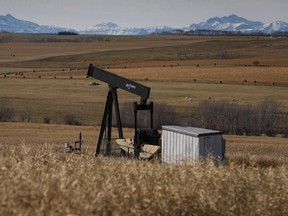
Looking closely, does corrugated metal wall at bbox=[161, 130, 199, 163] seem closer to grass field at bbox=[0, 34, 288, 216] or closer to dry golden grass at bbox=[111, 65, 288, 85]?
grass field at bbox=[0, 34, 288, 216]

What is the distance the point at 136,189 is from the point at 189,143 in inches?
509

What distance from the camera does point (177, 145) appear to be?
2020 cm

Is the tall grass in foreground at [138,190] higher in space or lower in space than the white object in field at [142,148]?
higher

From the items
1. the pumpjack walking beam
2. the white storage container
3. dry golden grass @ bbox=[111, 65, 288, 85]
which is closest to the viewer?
the white storage container

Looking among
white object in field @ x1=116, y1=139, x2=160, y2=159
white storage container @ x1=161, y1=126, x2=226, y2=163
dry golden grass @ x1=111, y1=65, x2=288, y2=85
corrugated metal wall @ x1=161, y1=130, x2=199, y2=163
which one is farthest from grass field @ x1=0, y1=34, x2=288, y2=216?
white object in field @ x1=116, y1=139, x2=160, y2=159

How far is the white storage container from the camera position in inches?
750

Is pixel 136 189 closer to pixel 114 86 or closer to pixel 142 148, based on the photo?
pixel 142 148

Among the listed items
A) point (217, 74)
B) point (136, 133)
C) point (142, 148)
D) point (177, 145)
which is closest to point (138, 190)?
point (177, 145)

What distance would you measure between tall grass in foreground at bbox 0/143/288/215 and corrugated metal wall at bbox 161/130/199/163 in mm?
10803

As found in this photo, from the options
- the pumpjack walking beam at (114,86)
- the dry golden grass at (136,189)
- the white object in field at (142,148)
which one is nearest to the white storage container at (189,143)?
the white object in field at (142,148)

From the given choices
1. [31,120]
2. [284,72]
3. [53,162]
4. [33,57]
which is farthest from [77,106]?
[33,57]

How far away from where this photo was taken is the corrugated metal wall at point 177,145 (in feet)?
63.1

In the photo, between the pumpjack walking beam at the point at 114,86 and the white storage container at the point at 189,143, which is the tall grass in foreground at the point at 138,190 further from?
the pumpjack walking beam at the point at 114,86

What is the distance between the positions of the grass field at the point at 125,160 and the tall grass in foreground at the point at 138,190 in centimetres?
1
